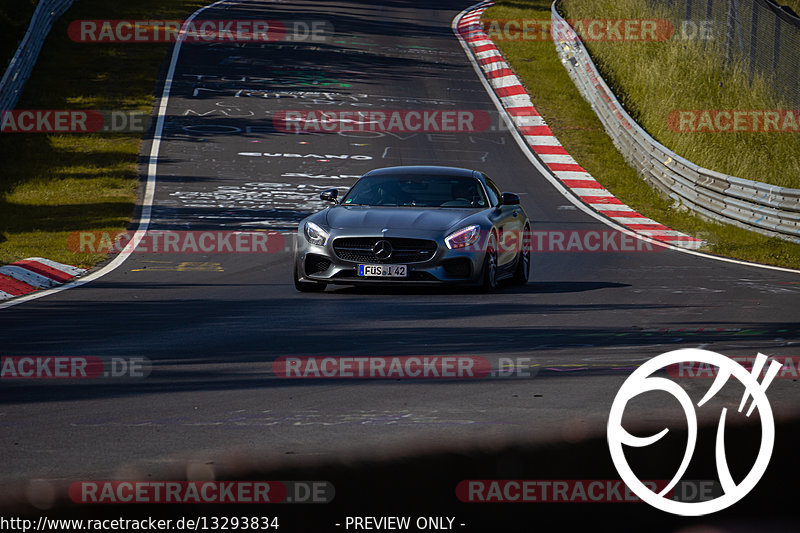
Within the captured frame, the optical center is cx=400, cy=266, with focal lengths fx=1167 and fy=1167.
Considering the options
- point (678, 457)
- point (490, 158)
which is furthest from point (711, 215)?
point (678, 457)

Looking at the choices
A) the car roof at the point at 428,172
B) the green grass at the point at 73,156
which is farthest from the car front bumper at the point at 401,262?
the green grass at the point at 73,156

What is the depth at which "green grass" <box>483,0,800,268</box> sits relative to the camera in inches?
760

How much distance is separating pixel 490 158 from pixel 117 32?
1875 cm

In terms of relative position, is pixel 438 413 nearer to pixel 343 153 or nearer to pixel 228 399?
pixel 228 399

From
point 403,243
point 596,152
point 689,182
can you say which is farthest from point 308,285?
point 596,152

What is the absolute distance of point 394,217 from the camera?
12.9 metres

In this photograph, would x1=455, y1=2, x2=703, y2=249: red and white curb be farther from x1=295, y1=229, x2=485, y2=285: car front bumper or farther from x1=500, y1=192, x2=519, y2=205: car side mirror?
x1=295, y1=229, x2=485, y2=285: car front bumper

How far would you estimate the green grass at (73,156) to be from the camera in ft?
65.9

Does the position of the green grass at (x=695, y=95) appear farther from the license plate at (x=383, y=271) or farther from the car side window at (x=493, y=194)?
the license plate at (x=383, y=271)

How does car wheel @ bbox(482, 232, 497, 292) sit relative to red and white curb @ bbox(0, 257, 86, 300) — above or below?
above

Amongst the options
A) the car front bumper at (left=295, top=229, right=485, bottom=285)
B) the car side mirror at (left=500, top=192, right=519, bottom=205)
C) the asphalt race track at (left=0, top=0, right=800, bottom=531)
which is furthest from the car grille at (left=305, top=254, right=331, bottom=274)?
the car side mirror at (left=500, top=192, right=519, bottom=205)

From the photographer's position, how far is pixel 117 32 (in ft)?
134

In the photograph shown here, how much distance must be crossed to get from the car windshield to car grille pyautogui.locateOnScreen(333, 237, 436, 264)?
48.0 inches

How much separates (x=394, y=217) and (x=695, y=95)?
19223mm
